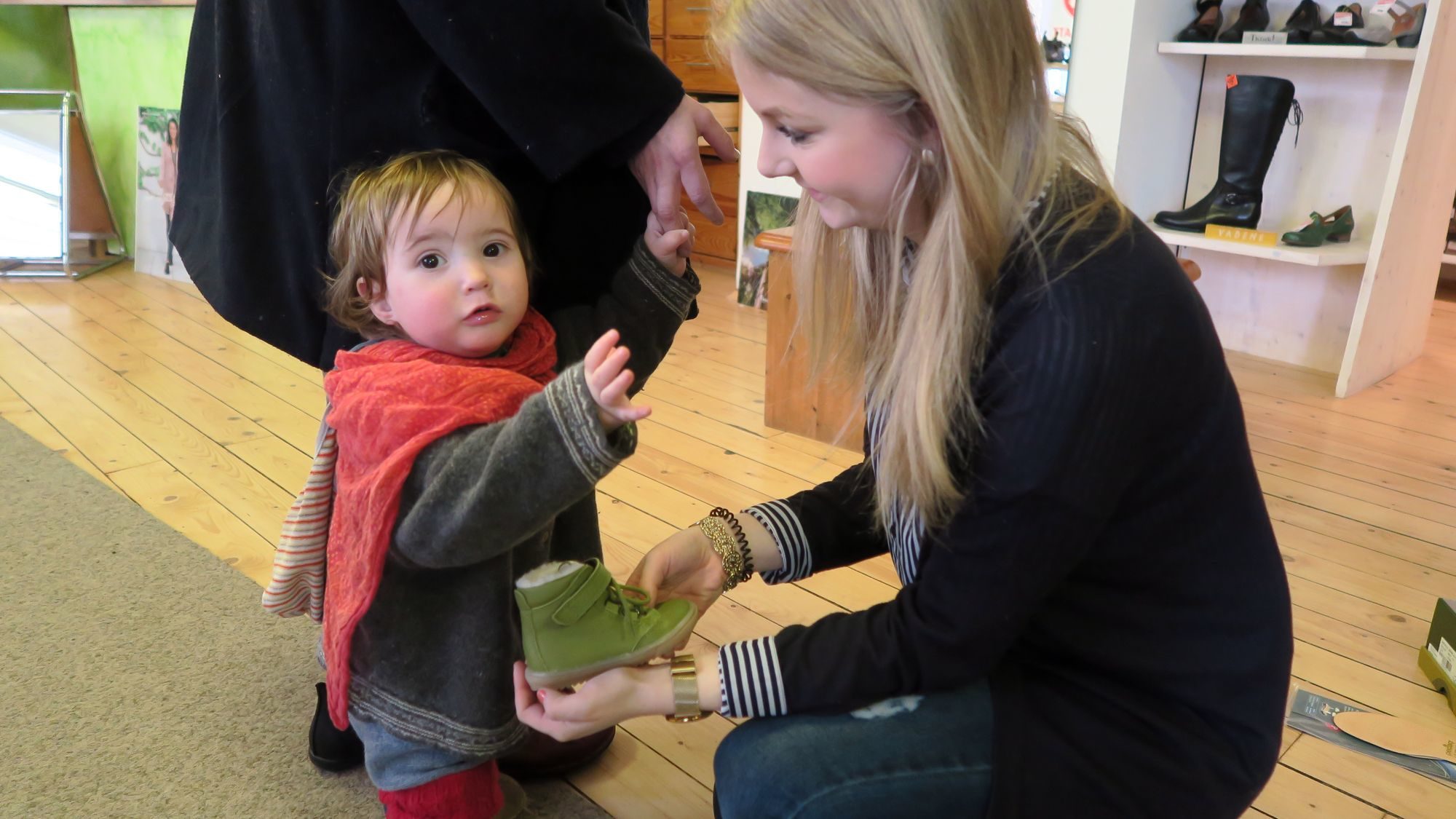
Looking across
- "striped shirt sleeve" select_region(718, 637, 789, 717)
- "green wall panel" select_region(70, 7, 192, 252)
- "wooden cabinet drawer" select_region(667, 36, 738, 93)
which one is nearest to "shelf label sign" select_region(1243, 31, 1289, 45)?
"wooden cabinet drawer" select_region(667, 36, 738, 93)

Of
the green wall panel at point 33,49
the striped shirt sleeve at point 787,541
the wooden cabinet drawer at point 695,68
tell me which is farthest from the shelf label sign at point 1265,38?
the green wall panel at point 33,49

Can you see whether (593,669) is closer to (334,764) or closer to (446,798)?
(446,798)

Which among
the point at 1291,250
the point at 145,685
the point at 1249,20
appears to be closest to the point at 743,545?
the point at 145,685

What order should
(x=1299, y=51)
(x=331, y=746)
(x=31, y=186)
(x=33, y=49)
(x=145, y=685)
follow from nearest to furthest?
(x=331, y=746) < (x=145, y=685) < (x=1299, y=51) < (x=31, y=186) < (x=33, y=49)

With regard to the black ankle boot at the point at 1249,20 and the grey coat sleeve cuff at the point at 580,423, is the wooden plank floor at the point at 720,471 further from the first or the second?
the black ankle boot at the point at 1249,20

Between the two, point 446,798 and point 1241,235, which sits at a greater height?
point 1241,235

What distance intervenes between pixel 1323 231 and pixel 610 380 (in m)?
2.39

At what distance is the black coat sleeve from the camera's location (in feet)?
2.98

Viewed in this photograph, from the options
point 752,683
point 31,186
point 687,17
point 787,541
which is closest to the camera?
point 752,683

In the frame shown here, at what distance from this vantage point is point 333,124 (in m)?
1.00

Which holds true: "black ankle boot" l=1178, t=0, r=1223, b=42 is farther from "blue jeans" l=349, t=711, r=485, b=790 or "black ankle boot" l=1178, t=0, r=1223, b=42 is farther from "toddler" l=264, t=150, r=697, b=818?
"blue jeans" l=349, t=711, r=485, b=790

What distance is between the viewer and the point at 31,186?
3.69 meters

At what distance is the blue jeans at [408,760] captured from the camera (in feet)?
3.41

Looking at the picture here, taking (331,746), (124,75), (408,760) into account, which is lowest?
(331,746)
